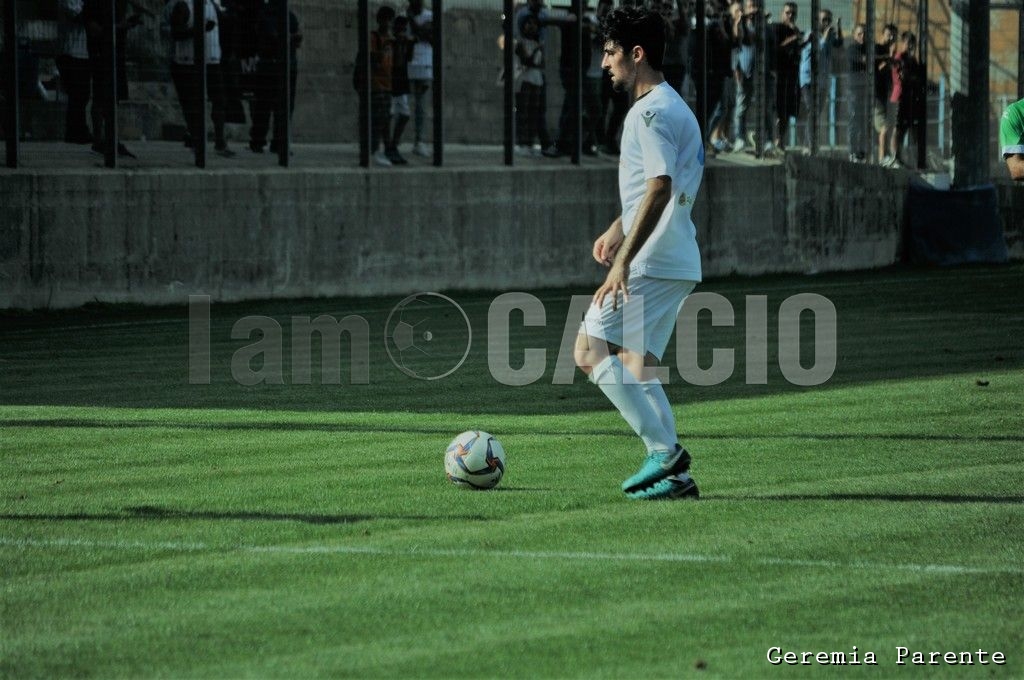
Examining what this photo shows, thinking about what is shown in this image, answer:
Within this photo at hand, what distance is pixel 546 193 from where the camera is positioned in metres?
22.8

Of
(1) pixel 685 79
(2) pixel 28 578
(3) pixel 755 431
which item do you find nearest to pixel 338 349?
(3) pixel 755 431

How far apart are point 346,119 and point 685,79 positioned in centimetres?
627

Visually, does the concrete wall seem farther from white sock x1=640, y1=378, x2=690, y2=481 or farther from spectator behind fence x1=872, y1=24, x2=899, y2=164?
white sock x1=640, y1=378, x2=690, y2=481

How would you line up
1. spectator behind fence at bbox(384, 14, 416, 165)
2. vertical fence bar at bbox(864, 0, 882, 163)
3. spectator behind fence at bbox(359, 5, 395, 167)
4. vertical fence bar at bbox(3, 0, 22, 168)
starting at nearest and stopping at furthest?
vertical fence bar at bbox(3, 0, 22, 168) → spectator behind fence at bbox(359, 5, 395, 167) → spectator behind fence at bbox(384, 14, 416, 165) → vertical fence bar at bbox(864, 0, 882, 163)

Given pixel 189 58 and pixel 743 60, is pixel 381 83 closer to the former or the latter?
pixel 189 58

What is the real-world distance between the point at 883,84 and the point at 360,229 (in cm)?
1180

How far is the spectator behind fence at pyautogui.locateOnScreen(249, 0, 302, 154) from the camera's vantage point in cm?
2038

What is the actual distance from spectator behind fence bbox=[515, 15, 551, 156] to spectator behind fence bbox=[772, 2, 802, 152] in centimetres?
471

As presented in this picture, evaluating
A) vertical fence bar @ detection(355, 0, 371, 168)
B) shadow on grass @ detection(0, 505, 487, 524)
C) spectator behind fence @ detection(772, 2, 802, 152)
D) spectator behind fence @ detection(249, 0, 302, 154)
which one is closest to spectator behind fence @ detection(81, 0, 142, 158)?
spectator behind fence @ detection(249, 0, 302, 154)

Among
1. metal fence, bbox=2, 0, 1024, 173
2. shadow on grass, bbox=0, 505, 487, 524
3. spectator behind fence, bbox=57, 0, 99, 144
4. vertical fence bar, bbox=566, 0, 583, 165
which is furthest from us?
vertical fence bar, bbox=566, 0, 583, 165

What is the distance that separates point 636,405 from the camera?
25.8 feet

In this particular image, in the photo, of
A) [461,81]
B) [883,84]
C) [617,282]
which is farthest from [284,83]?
[617,282]

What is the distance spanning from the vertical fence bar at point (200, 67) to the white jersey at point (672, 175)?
491 inches

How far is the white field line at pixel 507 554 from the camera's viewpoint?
657 cm
